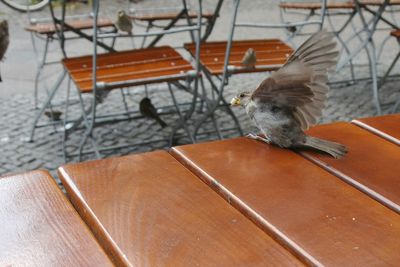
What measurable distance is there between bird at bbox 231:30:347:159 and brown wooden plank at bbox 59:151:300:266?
327mm

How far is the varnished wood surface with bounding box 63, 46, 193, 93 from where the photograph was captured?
3.00 meters

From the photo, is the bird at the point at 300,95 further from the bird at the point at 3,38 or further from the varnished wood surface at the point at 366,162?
the bird at the point at 3,38

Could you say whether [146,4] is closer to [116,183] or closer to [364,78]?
[364,78]

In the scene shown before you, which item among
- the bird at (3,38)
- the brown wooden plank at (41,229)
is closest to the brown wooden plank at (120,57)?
the bird at (3,38)

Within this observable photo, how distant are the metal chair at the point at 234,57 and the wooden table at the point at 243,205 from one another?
5.75 ft

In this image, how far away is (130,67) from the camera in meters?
3.24

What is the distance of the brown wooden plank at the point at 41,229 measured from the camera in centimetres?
86

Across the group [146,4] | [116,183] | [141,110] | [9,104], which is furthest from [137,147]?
[146,4]

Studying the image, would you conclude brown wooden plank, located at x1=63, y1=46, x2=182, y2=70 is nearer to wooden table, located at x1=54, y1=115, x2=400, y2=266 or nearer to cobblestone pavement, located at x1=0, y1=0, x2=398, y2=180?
cobblestone pavement, located at x1=0, y1=0, x2=398, y2=180

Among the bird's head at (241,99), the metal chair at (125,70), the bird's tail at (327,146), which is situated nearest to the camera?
the bird's tail at (327,146)

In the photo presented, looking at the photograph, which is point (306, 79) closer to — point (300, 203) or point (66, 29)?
point (300, 203)

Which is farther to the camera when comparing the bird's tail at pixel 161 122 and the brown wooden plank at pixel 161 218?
the bird's tail at pixel 161 122

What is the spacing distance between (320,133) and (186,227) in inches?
24.8

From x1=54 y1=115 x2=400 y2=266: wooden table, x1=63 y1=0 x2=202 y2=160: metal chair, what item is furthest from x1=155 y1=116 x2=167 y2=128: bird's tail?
x1=54 y1=115 x2=400 y2=266: wooden table
